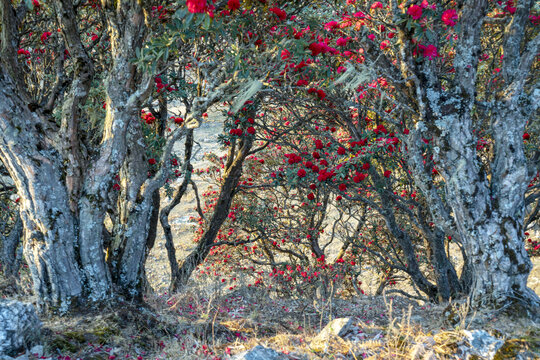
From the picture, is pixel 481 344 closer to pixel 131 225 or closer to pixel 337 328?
pixel 337 328

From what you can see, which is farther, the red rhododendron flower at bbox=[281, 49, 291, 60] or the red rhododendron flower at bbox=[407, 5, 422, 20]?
the red rhododendron flower at bbox=[281, 49, 291, 60]

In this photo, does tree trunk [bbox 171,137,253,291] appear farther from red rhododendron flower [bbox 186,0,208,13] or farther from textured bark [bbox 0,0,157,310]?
red rhododendron flower [bbox 186,0,208,13]

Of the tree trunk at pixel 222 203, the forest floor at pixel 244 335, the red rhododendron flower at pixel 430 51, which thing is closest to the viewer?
the forest floor at pixel 244 335

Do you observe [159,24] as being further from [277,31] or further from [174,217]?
[174,217]

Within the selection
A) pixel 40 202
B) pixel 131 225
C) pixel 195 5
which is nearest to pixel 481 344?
pixel 195 5

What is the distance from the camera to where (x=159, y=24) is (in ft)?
12.5

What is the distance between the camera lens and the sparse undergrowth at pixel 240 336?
292 cm

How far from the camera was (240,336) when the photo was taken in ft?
12.4

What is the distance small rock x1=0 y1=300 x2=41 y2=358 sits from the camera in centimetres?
267

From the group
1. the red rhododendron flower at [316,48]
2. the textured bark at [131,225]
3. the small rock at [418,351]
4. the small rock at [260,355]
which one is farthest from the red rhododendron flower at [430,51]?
the textured bark at [131,225]

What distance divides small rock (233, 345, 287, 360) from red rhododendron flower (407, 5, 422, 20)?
110 inches

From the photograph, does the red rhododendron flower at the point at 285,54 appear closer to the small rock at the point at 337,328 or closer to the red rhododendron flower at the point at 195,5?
the red rhododendron flower at the point at 195,5

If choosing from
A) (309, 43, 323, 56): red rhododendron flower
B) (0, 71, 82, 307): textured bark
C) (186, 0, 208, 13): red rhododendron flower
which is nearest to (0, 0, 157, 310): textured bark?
(0, 71, 82, 307): textured bark

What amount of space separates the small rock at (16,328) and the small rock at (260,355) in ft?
4.93
